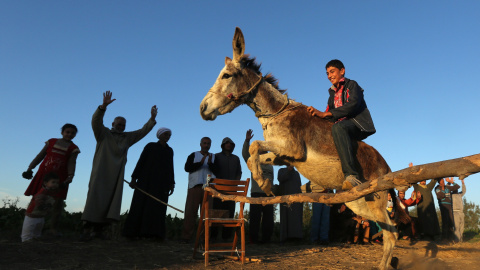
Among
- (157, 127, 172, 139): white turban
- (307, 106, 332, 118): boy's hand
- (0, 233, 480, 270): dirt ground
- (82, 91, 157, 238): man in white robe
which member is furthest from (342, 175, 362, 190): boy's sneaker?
(157, 127, 172, 139): white turban

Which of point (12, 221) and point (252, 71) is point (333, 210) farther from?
point (12, 221)

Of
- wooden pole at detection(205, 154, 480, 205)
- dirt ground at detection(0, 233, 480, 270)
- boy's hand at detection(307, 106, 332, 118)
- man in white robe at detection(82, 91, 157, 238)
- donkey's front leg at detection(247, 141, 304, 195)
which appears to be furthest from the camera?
man in white robe at detection(82, 91, 157, 238)

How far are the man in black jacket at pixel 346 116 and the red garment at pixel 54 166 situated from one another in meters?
5.67

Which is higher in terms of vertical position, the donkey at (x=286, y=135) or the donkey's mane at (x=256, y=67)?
the donkey's mane at (x=256, y=67)

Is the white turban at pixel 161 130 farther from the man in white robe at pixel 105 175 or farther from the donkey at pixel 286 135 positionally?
the donkey at pixel 286 135

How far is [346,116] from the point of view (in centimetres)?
470

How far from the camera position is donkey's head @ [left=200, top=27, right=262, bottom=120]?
15.9 ft

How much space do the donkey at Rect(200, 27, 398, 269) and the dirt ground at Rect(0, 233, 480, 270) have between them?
160cm

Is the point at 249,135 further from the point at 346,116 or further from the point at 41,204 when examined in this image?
the point at 41,204

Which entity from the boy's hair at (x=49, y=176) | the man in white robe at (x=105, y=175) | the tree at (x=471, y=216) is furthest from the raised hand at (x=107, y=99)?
the tree at (x=471, y=216)

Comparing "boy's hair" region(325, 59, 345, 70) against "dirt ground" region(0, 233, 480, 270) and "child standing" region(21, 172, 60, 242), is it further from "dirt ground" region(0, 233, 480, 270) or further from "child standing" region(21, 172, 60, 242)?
"child standing" region(21, 172, 60, 242)

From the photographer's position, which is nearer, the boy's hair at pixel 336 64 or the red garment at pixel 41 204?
the boy's hair at pixel 336 64

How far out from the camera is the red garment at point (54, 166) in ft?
22.8

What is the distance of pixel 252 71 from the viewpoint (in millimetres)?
5305
